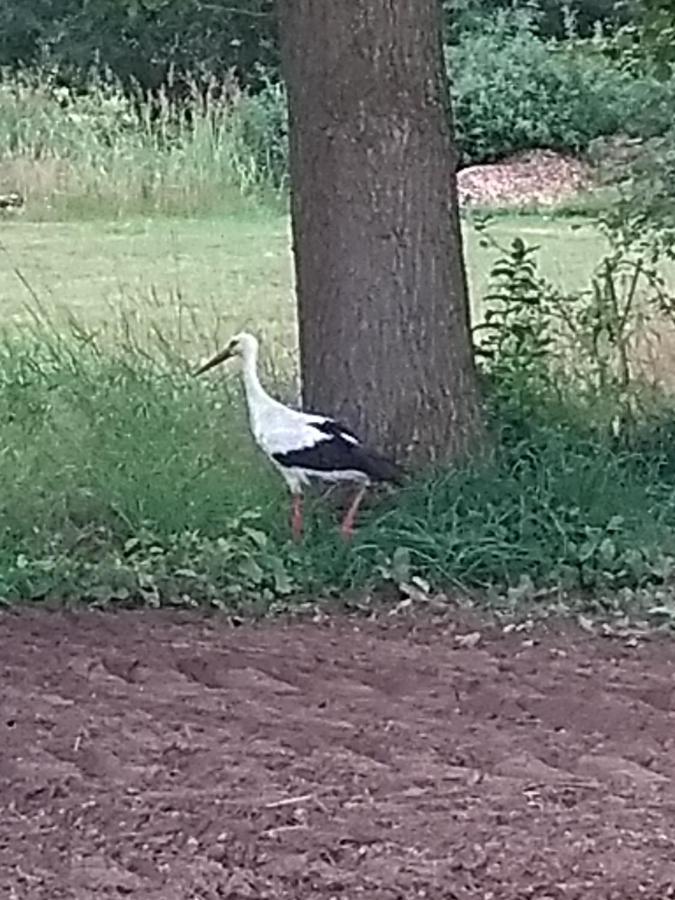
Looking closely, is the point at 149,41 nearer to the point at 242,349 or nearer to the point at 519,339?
the point at 519,339

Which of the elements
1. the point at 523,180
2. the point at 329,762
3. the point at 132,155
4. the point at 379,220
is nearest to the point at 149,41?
the point at 523,180

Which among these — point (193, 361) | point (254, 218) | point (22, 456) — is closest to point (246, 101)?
point (254, 218)

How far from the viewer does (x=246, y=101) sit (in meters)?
21.2

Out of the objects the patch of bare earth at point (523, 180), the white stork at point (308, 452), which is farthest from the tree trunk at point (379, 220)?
the patch of bare earth at point (523, 180)

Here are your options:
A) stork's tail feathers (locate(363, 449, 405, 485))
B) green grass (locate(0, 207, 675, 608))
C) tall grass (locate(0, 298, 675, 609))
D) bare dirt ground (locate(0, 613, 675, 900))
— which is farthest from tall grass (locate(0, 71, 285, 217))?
bare dirt ground (locate(0, 613, 675, 900))

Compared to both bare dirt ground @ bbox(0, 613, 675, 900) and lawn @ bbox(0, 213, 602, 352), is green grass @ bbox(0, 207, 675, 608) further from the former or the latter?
lawn @ bbox(0, 213, 602, 352)

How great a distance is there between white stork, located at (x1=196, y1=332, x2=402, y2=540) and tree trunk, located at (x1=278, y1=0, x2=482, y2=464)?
1.27 feet

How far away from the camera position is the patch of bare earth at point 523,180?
20656 mm

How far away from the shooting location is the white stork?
7.09 metres

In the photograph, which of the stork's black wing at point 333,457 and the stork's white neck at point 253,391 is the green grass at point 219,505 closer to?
the stork's black wing at point 333,457

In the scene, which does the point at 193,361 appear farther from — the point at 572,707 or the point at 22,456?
the point at 572,707

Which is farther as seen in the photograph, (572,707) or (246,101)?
(246,101)

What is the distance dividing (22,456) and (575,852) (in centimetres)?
437

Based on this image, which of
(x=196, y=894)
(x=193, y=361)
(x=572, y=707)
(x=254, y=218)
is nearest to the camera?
(x=196, y=894)
